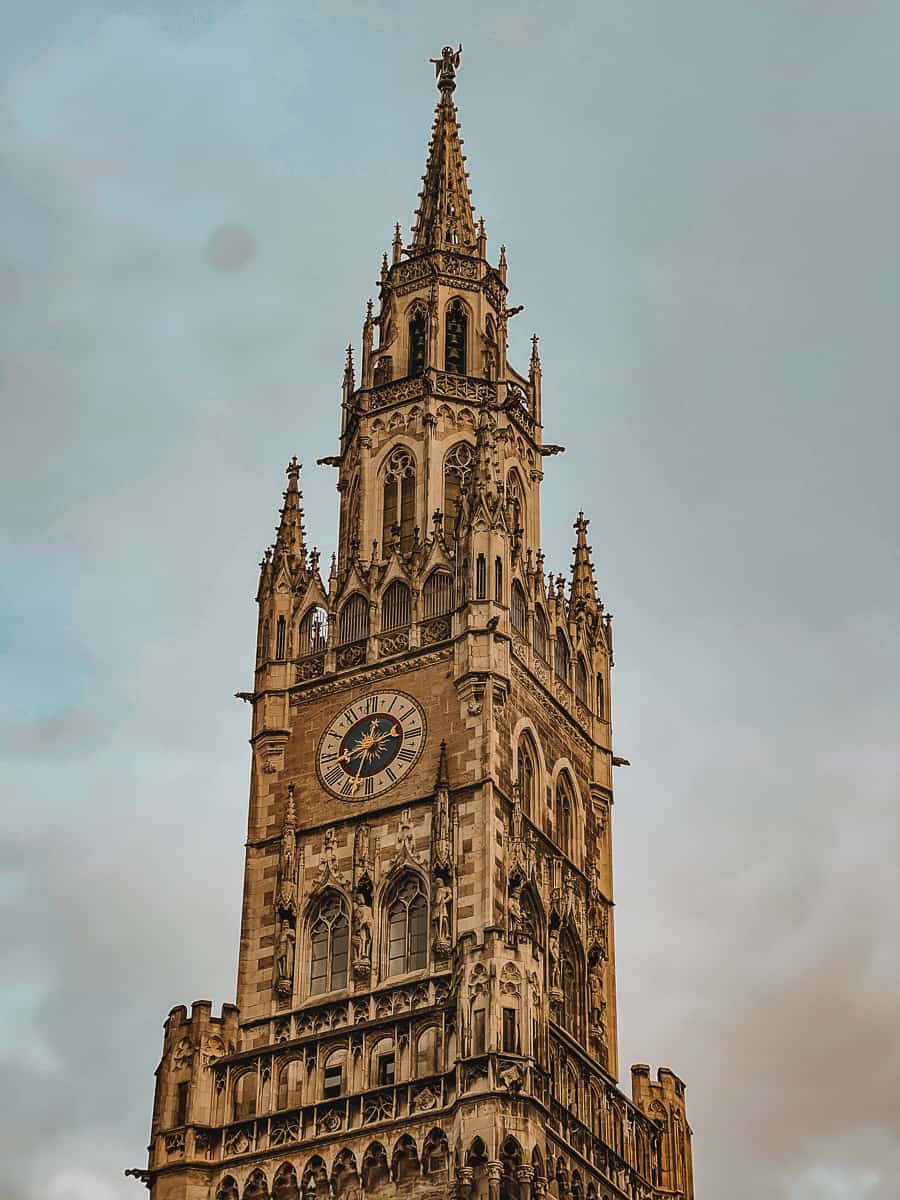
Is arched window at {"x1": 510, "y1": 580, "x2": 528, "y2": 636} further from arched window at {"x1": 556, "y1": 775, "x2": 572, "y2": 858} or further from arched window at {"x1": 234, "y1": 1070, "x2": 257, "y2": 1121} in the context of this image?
arched window at {"x1": 234, "y1": 1070, "x2": 257, "y2": 1121}

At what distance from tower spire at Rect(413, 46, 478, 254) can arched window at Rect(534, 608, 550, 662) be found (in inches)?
601

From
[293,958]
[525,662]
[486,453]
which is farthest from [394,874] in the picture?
[486,453]

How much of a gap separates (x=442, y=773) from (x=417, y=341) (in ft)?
61.5

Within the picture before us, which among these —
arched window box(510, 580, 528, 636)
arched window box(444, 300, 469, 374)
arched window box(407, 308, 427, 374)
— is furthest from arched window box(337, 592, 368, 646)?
arched window box(444, 300, 469, 374)

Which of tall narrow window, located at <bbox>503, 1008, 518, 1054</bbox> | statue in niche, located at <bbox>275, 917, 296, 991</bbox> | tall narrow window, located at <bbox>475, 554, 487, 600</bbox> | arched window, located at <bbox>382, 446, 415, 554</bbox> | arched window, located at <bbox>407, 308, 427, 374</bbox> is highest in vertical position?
arched window, located at <bbox>407, 308, 427, 374</bbox>

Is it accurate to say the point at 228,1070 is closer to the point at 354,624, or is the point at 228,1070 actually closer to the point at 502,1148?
the point at 502,1148

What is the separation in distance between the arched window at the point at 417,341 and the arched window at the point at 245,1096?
2472 centimetres

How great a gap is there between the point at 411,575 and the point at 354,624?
212 cm

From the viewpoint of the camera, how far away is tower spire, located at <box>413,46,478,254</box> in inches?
3378

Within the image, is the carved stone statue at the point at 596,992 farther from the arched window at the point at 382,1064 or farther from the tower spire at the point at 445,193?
the tower spire at the point at 445,193

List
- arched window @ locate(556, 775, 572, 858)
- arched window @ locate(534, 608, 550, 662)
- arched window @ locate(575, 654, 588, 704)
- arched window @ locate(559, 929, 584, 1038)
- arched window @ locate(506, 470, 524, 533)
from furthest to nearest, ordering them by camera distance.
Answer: arched window @ locate(575, 654, 588, 704) < arched window @ locate(506, 470, 524, 533) < arched window @ locate(534, 608, 550, 662) < arched window @ locate(556, 775, 572, 858) < arched window @ locate(559, 929, 584, 1038)

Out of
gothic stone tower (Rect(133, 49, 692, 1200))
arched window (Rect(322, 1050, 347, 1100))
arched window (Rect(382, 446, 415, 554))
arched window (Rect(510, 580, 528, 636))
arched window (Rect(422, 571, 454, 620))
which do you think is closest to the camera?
gothic stone tower (Rect(133, 49, 692, 1200))

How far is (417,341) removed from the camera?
83.3m

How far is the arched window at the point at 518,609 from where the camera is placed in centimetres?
7400
